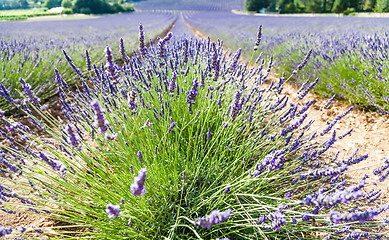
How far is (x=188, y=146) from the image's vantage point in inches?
53.1

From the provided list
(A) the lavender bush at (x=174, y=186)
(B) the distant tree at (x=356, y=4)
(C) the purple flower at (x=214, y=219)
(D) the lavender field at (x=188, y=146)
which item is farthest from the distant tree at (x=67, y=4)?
(C) the purple flower at (x=214, y=219)

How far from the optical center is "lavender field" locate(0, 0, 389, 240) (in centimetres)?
110

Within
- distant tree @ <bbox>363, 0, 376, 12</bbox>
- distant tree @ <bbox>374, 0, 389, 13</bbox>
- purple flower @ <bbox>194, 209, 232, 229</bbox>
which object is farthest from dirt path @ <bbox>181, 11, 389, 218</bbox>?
distant tree @ <bbox>363, 0, 376, 12</bbox>

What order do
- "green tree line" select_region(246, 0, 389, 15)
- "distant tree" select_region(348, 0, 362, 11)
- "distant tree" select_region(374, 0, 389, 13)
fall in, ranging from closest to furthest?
"distant tree" select_region(374, 0, 389, 13) → "green tree line" select_region(246, 0, 389, 15) → "distant tree" select_region(348, 0, 362, 11)

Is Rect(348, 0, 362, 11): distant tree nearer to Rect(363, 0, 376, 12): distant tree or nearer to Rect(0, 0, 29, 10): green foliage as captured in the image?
Rect(363, 0, 376, 12): distant tree

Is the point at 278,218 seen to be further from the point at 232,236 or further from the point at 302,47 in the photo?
the point at 302,47

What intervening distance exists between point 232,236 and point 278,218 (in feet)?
1.91

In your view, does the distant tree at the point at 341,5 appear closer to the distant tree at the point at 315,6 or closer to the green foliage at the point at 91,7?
the distant tree at the point at 315,6

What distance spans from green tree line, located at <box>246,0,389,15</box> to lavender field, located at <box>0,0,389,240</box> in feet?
92.6

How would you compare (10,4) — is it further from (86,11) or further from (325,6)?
(325,6)

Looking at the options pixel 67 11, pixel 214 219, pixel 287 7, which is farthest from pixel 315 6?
pixel 67 11

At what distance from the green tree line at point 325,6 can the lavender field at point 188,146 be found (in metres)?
28.2

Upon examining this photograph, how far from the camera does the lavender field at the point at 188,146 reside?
3.60ft

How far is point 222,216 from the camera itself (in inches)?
25.2
